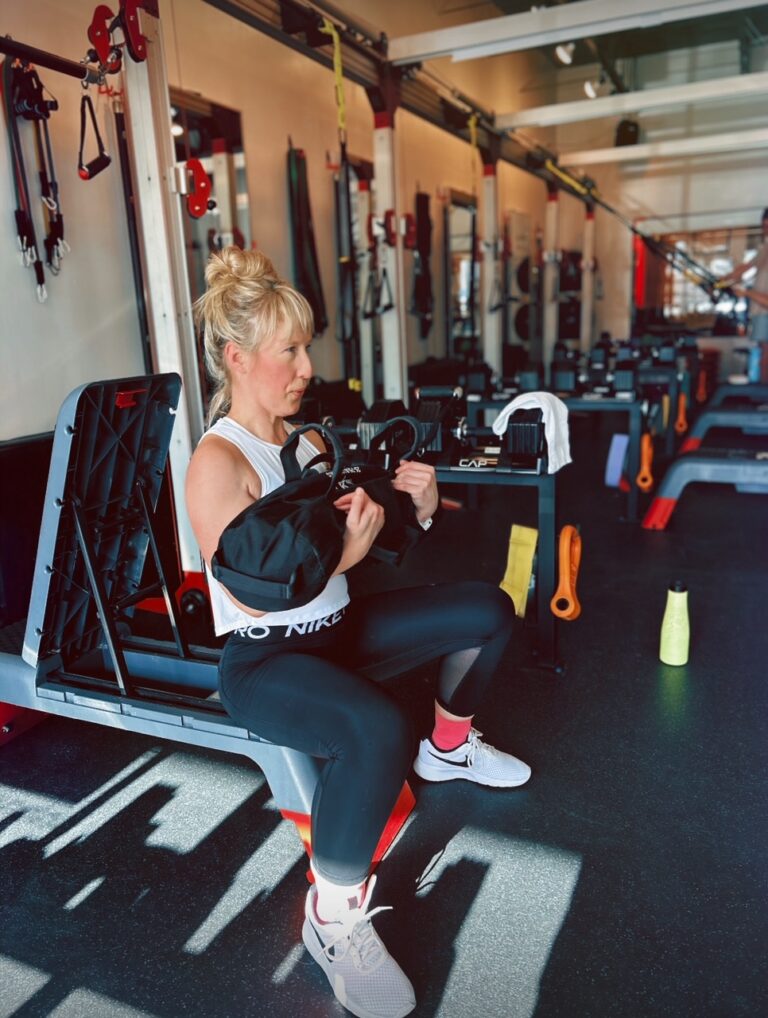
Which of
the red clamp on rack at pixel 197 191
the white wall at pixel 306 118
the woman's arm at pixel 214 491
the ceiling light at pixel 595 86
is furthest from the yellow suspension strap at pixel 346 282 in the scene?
the ceiling light at pixel 595 86

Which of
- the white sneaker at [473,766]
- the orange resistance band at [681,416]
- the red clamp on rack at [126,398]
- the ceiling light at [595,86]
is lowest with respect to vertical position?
the white sneaker at [473,766]

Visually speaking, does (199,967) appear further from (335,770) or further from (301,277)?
(301,277)

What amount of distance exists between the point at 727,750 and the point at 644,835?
46 cm

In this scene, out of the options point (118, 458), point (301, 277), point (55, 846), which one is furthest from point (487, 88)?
point (55, 846)

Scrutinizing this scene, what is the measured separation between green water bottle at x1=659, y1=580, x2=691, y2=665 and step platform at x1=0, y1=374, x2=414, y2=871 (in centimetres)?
113

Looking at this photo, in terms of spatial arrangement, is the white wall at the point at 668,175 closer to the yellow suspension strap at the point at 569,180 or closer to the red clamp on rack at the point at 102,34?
the yellow suspension strap at the point at 569,180

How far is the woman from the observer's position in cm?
129

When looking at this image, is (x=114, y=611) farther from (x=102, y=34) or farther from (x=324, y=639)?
(x=102, y=34)

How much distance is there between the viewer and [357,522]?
51.9 inches

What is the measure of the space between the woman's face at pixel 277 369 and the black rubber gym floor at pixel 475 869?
3.30 feet

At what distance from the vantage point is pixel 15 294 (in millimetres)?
2828

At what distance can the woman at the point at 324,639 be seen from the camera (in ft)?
4.22

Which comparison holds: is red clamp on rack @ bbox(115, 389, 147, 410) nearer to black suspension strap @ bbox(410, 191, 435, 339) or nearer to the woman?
the woman

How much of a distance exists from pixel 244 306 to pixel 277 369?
0.44ft
